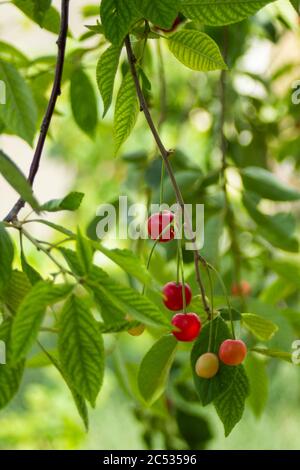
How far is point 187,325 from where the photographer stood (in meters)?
0.58

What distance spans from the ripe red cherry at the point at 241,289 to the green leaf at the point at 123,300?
56 centimetres

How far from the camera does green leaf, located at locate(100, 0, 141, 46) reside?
521mm

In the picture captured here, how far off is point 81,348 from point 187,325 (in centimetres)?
12

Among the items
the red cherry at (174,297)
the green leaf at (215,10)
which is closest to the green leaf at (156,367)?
the red cherry at (174,297)

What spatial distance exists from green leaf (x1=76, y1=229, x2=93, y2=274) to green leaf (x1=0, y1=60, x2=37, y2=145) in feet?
0.83

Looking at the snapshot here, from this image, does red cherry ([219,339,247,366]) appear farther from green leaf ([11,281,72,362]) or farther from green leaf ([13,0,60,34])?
green leaf ([13,0,60,34])

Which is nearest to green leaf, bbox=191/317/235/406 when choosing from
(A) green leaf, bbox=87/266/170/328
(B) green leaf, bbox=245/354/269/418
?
(A) green leaf, bbox=87/266/170/328

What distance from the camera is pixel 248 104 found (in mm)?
1426

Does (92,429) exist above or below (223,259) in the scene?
below

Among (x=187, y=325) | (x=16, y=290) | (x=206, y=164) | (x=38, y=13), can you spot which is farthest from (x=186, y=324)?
(x=206, y=164)

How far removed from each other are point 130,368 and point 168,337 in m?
0.54

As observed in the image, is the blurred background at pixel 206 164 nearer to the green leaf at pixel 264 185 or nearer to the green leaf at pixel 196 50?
the green leaf at pixel 264 185
